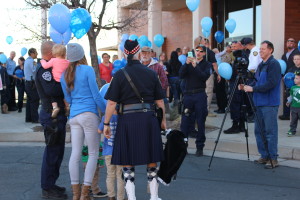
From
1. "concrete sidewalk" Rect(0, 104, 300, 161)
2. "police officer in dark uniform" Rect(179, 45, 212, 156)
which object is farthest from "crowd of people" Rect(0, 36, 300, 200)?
"concrete sidewalk" Rect(0, 104, 300, 161)

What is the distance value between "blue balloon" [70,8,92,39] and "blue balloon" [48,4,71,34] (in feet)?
1.38

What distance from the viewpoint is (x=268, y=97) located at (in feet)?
22.5

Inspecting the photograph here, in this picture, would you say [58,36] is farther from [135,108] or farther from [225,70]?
[135,108]

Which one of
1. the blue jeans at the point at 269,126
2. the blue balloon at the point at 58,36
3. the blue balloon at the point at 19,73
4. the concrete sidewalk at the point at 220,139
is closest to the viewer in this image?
the blue jeans at the point at 269,126

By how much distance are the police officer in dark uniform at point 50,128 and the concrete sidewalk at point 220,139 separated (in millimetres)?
3504

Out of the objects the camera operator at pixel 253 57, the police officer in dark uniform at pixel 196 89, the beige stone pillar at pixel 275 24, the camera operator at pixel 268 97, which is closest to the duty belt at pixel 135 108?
the camera operator at pixel 268 97

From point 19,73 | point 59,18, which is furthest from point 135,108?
point 19,73

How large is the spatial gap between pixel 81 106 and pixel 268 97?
3181 millimetres

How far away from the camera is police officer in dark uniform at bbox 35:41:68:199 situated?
211 inches

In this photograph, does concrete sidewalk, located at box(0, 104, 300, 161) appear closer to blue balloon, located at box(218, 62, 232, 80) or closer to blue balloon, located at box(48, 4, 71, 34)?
blue balloon, located at box(218, 62, 232, 80)

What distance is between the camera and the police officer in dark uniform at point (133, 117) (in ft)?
15.4

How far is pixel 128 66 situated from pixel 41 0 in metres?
7.22

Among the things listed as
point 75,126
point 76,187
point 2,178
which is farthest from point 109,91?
point 2,178

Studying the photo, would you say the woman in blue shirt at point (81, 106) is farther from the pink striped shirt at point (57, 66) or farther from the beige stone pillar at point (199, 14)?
the beige stone pillar at point (199, 14)
